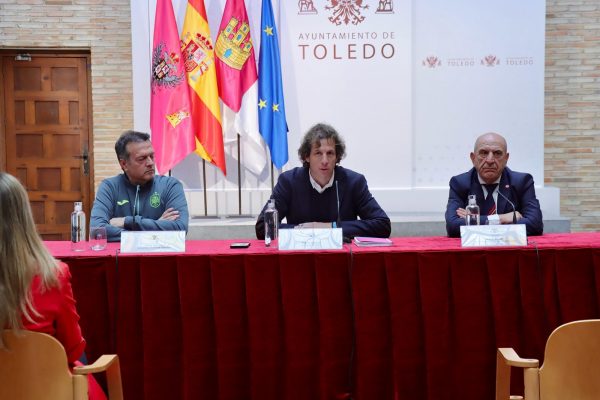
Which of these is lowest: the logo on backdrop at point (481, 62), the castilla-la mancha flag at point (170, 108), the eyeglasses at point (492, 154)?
the eyeglasses at point (492, 154)

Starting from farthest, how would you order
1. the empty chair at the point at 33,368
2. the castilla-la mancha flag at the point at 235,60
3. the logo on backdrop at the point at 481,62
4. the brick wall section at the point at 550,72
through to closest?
the brick wall section at the point at 550,72 → the logo on backdrop at the point at 481,62 → the castilla-la mancha flag at the point at 235,60 → the empty chair at the point at 33,368

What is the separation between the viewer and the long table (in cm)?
248

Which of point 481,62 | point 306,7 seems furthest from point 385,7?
point 481,62

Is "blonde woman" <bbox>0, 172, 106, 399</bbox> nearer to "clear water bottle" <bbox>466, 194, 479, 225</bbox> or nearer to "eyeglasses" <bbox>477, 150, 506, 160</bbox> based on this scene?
"clear water bottle" <bbox>466, 194, 479, 225</bbox>

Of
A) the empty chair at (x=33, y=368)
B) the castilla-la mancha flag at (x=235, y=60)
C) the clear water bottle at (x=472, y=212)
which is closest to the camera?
the empty chair at (x=33, y=368)

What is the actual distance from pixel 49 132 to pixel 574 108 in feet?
19.2

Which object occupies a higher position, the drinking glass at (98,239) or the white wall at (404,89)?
the white wall at (404,89)

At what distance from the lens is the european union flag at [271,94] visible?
18.5 feet

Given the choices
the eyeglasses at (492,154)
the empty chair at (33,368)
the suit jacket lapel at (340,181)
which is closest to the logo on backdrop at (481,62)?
the eyeglasses at (492,154)

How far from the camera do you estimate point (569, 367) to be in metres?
1.64

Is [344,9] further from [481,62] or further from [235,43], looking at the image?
[481,62]

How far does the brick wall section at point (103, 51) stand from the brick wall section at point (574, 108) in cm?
467

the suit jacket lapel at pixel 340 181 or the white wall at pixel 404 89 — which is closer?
the suit jacket lapel at pixel 340 181

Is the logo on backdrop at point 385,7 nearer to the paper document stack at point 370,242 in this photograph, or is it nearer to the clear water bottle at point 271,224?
the clear water bottle at point 271,224
